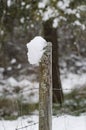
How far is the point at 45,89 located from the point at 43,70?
7.4 inches

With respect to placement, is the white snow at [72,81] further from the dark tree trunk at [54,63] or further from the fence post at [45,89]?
the fence post at [45,89]

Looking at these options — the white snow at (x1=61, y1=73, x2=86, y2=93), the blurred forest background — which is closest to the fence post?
the blurred forest background

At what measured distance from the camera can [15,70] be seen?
15.3m

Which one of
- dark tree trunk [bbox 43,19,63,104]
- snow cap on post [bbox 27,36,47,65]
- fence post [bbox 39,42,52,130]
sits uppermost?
dark tree trunk [bbox 43,19,63,104]

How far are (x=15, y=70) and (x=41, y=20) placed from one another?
648cm

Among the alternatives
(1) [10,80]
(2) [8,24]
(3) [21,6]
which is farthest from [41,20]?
(1) [10,80]

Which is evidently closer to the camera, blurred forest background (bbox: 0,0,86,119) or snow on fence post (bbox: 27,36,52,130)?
snow on fence post (bbox: 27,36,52,130)

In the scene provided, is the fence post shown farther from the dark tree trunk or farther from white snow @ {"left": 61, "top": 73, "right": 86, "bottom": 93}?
white snow @ {"left": 61, "top": 73, "right": 86, "bottom": 93}

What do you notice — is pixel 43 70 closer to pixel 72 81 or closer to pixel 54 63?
pixel 54 63

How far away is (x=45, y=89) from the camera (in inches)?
169

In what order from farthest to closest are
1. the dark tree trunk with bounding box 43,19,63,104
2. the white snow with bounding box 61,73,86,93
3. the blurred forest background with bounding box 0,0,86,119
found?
1. the white snow with bounding box 61,73,86,93
2. the dark tree trunk with bounding box 43,19,63,104
3. the blurred forest background with bounding box 0,0,86,119

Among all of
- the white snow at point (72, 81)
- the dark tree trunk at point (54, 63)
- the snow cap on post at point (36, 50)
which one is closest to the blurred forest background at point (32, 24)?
the dark tree trunk at point (54, 63)

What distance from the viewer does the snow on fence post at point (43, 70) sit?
4230 mm

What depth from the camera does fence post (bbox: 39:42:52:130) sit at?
4.26 m
